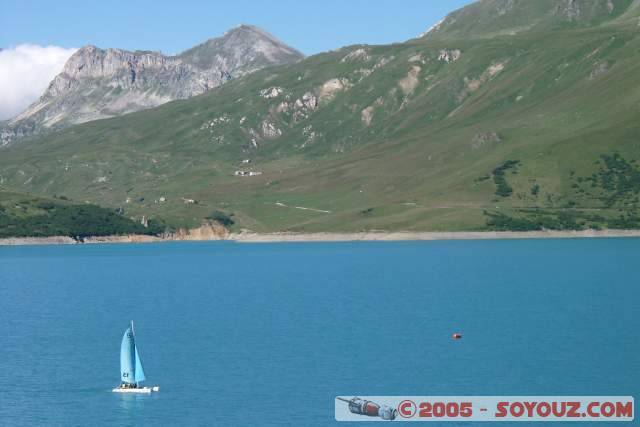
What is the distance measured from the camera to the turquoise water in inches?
3374

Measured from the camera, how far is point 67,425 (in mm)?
79250

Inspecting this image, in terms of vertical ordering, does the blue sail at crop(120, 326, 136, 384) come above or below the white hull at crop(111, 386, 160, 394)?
above

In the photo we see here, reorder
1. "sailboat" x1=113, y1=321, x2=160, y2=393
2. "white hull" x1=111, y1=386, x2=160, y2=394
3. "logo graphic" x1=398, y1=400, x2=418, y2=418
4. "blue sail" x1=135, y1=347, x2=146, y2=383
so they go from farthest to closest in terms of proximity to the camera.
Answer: "blue sail" x1=135, y1=347, x2=146, y2=383
"sailboat" x1=113, y1=321, x2=160, y2=393
"white hull" x1=111, y1=386, x2=160, y2=394
"logo graphic" x1=398, y1=400, x2=418, y2=418

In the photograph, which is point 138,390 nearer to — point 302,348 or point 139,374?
point 139,374

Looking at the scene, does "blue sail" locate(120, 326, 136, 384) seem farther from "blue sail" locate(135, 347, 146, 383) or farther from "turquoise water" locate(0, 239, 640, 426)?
"turquoise water" locate(0, 239, 640, 426)

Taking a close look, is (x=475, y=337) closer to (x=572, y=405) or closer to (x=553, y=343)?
(x=553, y=343)

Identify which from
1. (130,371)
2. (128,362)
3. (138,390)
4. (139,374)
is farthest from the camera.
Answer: (139,374)

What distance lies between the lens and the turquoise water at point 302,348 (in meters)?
85.7

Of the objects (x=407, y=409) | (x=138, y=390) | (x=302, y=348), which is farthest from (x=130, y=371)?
(x=407, y=409)

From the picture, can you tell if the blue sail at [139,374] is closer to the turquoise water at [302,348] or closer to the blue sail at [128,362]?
the blue sail at [128,362]

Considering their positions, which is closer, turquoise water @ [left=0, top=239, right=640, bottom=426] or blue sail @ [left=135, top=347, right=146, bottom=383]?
turquoise water @ [left=0, top=239, right=640, bottom=426]

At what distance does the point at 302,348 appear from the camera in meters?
110

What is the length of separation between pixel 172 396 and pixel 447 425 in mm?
23421

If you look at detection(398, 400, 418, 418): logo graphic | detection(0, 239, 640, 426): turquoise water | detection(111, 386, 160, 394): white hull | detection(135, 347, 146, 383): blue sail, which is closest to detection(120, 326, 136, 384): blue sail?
detection(135, 347, 146, 383): blue sail
